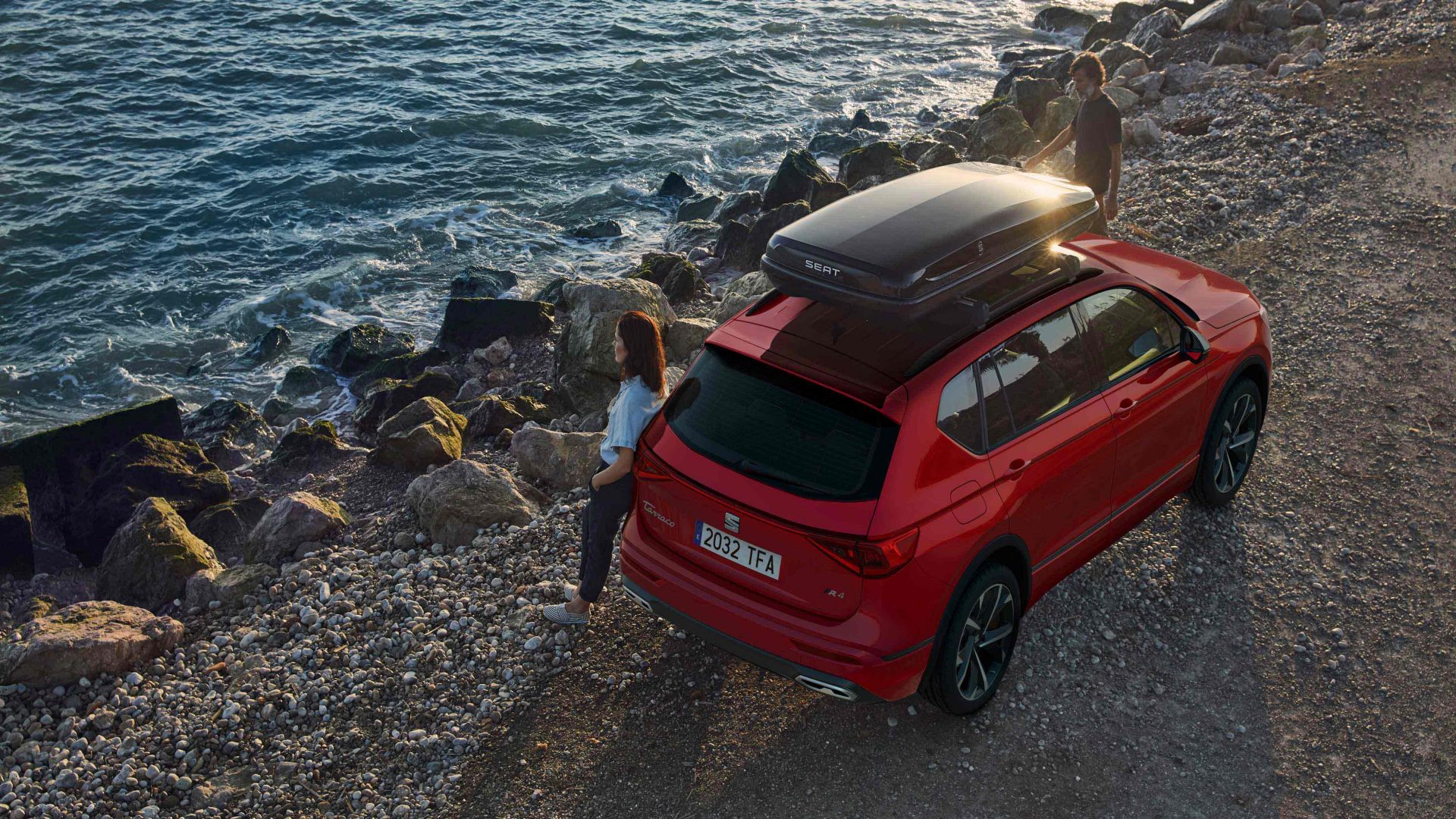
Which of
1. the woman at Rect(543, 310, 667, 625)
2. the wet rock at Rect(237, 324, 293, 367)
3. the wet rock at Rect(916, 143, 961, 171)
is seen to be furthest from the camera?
the wet rock at Rect(916, 143, 961, 171)

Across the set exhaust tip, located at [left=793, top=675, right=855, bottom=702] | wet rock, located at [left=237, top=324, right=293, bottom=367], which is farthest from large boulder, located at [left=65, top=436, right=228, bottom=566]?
exhaust tip, located at [left=793, top=675, right=855, bottom=702]

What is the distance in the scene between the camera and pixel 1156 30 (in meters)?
23.7

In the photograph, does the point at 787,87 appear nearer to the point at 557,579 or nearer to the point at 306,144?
the point at 306,144

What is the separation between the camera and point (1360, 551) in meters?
7.09

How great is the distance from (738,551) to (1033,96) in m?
19.3

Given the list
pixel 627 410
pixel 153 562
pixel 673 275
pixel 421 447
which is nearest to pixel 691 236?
pixel 673 275

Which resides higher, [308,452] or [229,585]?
[229,585]

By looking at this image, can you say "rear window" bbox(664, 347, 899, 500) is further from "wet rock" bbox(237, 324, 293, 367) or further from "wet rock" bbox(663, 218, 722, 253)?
"wet rock" bbox(663, 218, 722, 253)

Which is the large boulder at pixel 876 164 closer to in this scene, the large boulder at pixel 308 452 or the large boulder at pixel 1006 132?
the large boulder at pixel 1006 132

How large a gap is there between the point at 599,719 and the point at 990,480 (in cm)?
246

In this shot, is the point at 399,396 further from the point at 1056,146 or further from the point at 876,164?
the point at 876,164

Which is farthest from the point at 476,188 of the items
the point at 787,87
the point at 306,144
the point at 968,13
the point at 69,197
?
the point at 968,13

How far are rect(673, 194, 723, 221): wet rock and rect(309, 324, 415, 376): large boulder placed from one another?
20.8ft

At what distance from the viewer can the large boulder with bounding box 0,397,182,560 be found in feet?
36.9
